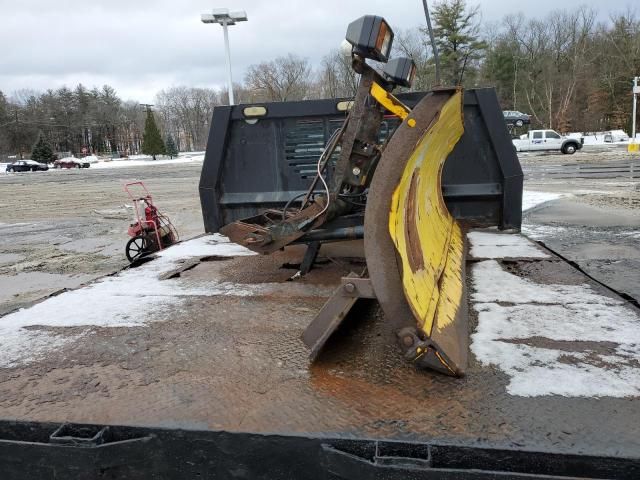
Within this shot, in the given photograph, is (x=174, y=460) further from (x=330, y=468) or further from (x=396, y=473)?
(x=396, y=473)

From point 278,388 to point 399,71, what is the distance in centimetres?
189

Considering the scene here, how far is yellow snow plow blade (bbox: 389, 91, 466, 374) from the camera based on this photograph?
172 cm

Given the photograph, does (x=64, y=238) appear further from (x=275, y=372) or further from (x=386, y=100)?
(x=275, y=372)

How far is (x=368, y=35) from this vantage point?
249 cm

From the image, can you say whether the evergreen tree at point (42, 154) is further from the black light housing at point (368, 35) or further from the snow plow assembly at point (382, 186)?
the black light housing at point (368, 35)

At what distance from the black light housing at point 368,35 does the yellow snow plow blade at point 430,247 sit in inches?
19.7

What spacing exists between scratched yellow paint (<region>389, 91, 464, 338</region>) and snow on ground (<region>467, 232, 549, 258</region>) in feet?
1.20

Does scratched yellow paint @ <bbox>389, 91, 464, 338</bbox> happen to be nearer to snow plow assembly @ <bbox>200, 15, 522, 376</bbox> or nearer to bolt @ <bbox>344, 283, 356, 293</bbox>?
snow plow assembly @ <bbox>200, 15, 522, 376</bbox>

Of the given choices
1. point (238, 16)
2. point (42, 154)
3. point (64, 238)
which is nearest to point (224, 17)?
point (238, 16)

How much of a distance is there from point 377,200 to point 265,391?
72cm

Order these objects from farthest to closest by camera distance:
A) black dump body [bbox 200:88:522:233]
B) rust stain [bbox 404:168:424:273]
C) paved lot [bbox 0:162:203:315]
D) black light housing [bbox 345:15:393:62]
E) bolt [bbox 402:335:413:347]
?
1. paved lot [bbox 0:162:203:315]
2. black dump body [bbox 200:88:522:233]
3. black light housing [bbox 345:15:393:62]
4. rust stain [bbox 404:168:424:273]
5. bolt [bbox 402:335:413:347]

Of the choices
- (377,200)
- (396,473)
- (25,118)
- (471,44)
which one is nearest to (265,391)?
(396,473)

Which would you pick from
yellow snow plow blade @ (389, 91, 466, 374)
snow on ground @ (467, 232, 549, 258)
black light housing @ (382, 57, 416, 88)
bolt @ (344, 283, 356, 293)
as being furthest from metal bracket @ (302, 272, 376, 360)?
snow on ground @ (467, 232, 549, 258)

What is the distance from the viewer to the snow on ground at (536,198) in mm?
11297
